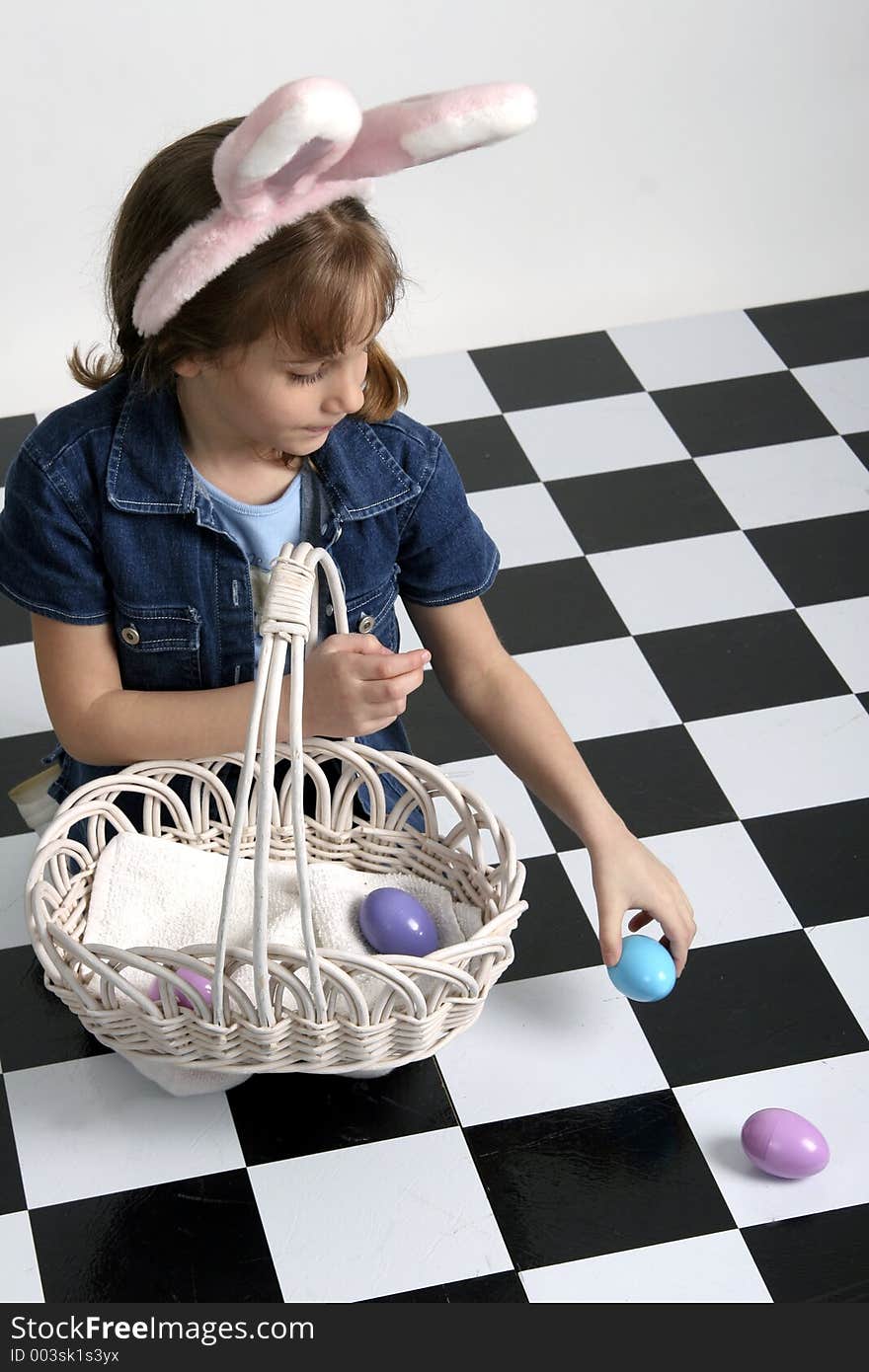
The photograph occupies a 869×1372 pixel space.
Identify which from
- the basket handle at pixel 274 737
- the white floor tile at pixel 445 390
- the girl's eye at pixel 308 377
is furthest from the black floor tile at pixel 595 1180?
the white floor tile at pixel 445 390

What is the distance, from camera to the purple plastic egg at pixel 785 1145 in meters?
1.49

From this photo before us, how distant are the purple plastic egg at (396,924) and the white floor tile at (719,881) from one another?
35 cm

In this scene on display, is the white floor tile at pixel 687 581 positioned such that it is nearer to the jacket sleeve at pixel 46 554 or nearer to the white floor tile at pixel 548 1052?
the white floor tile at pixel 548 1052

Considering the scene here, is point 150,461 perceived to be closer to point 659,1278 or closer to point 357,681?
point 357,681

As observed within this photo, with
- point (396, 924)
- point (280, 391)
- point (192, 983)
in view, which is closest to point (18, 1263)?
point (192, 983)

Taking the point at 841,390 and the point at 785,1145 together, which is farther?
the point at 841,390

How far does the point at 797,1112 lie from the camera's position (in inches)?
62.1

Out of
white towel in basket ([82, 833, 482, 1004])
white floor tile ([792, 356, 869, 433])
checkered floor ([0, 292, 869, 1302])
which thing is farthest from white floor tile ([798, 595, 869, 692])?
white towel in basket ([82, 833, 482, 1004])

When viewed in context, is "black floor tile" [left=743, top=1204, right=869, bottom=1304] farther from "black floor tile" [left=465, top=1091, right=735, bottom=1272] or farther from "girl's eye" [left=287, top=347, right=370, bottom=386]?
"girl's eye" [left=287, top=347, right=370, bottom=386]

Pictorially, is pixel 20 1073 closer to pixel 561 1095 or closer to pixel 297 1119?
pixel 297 1119

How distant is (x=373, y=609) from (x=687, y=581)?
799mm

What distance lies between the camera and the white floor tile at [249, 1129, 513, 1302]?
1.44 metres

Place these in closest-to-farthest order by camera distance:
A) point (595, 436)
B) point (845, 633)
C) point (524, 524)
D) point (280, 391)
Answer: point (280, 391)
point (845, 633)
point (524, 524)
point (595, 436)

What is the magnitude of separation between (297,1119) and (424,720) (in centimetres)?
61
